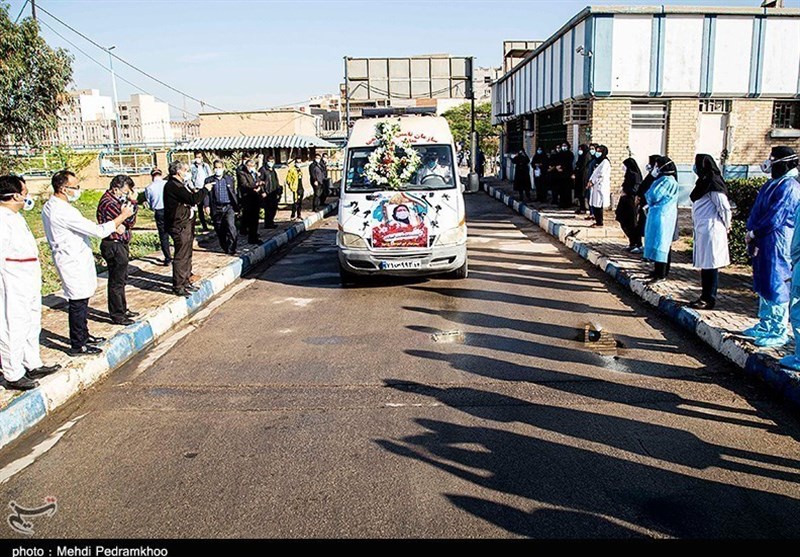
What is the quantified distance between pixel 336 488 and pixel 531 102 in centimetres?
2298

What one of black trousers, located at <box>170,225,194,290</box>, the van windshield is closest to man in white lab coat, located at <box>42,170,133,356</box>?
black trousers, located at <box>170,225,194,290</box>

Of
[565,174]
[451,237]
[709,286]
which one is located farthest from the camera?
[565,174]

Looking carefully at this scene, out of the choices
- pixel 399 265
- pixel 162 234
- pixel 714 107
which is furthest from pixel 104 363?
pixel 714 107

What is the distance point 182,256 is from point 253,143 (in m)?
17.5

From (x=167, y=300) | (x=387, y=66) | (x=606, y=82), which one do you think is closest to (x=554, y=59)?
(x=606, y=82)

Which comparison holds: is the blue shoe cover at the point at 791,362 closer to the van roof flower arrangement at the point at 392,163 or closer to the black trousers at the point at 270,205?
the van roof flower arrangement at the point at 392,163

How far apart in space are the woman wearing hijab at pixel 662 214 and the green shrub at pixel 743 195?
10.7 ft

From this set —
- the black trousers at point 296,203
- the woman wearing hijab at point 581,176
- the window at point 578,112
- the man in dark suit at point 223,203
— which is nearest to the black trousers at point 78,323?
the man in dark suit at point 223,203

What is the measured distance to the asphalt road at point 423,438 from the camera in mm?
3781

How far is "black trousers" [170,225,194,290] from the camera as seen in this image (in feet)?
29.8

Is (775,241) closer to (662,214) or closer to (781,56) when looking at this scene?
(662,214)

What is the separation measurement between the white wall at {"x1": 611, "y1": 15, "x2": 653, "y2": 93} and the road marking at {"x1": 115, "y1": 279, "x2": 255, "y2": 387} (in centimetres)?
1154

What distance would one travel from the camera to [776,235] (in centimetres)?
621

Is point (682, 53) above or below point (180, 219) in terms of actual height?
above
